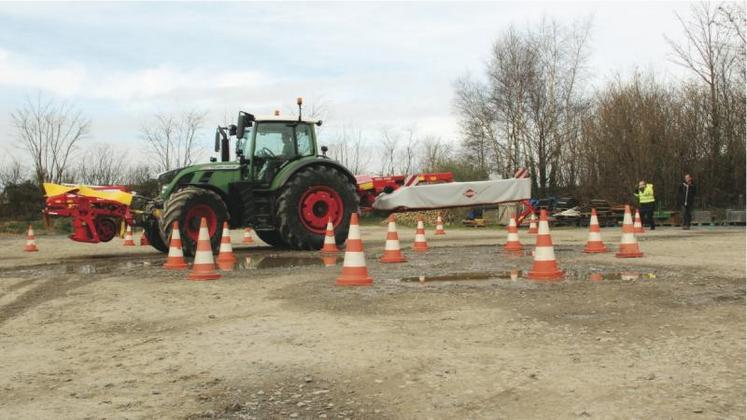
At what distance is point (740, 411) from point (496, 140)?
1254 inches

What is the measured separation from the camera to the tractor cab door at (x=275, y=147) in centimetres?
1229

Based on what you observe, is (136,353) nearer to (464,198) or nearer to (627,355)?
(627,355)

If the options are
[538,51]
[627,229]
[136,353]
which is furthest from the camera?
[538,51]

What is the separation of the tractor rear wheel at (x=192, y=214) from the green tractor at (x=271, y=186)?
17mm

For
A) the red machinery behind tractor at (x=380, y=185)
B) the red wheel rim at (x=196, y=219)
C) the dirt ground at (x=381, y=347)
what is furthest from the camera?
the red machinery behind tractor at (x=380, y=185)

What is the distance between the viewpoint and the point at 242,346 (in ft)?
15.0

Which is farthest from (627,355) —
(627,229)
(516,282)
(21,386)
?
(627,229)

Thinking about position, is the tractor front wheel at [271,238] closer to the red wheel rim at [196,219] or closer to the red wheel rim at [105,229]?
the red wheel rim at [196,219]

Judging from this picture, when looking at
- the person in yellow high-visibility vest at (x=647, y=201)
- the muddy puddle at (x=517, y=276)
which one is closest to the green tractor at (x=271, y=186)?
the muddy puddle at (x=517, y=276)

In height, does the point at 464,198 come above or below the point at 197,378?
above

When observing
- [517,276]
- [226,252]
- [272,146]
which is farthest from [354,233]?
[272,146]

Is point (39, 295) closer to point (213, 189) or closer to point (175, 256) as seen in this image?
point (175, 256)

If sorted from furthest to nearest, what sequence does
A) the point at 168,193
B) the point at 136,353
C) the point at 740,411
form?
the point at 168,193
the point at 136,353
the point at 740,411

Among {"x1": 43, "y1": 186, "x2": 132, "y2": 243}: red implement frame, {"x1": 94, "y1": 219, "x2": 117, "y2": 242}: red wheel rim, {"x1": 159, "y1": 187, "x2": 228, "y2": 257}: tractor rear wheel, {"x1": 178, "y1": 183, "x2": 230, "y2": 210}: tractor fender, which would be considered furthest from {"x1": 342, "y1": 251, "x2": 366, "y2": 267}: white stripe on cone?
{"x1": 94, "y1": 219, "x2": 117, "y2": 242}: red wheel rim
